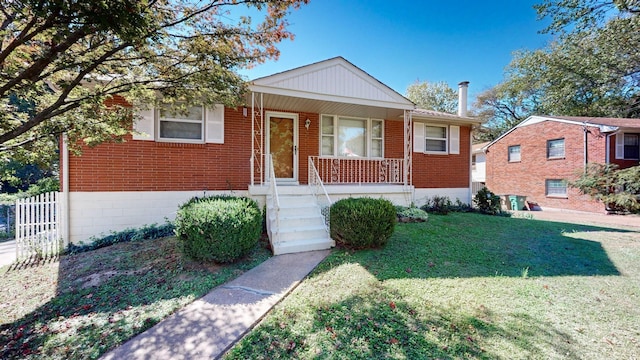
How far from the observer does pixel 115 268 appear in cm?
482

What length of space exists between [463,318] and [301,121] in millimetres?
6991

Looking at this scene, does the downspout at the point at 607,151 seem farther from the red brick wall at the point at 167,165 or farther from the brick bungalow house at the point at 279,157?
the red brick wall at the point at 167,165

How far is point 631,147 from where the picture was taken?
14.2 meters

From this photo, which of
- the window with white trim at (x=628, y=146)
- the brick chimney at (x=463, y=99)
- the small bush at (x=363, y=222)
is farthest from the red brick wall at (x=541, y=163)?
the small bush at (x=363, y=222)

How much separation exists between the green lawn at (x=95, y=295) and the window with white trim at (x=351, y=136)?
15.7ft

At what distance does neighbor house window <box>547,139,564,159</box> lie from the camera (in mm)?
15530

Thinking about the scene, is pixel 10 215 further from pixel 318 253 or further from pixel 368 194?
pixel 368 194

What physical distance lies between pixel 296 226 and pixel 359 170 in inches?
153

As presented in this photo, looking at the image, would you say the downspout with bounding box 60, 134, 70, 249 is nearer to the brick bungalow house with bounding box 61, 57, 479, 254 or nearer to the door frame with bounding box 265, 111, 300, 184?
the brick bungalow house with bounding box 61, 57, 479, 254

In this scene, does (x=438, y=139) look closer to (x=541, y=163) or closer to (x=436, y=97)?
(x=541, y=163)

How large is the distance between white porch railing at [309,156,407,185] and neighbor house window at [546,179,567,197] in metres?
12.8

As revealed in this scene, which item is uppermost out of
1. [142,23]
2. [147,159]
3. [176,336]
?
[142,23]

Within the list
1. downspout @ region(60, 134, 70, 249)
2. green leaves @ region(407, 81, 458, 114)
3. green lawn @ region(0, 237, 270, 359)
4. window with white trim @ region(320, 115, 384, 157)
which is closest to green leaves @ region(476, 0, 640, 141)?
green leaves @ region(407, 81, 458, 114)

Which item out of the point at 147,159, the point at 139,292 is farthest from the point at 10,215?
the point at 139,292
